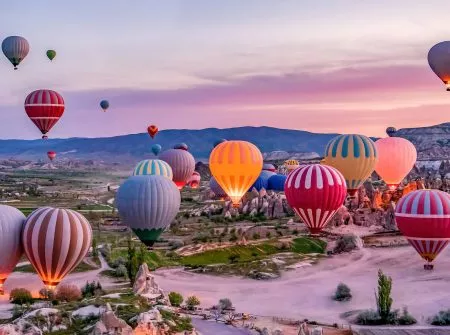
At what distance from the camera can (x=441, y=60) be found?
48531 mm

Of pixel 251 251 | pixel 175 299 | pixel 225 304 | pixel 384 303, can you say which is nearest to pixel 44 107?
pixel 251 251

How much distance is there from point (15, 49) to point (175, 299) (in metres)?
41.2

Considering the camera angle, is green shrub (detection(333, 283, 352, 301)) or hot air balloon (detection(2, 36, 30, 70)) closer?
green shrub (detection(333, 283, 352, 301))

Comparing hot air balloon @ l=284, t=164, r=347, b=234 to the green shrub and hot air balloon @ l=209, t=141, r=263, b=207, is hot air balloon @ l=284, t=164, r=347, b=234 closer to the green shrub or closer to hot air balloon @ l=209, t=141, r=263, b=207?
the green shrub

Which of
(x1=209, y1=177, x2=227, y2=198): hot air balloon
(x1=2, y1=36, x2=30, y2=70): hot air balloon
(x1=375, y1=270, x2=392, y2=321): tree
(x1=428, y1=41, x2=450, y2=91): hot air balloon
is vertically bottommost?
(x1=375, y1=270, x2=392, y2=321): tree

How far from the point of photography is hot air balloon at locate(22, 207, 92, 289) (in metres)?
31.7

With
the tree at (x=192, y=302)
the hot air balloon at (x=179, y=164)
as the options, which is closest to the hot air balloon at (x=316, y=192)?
the tree at (x=192, y=302)

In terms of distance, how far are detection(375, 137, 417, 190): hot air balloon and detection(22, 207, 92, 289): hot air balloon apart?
38.7 m

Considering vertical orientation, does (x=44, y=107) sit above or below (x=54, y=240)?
above

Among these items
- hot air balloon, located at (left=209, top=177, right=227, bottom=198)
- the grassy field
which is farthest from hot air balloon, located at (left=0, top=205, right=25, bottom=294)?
hot air balloon, located at (left=209, top=177, right=227, bottom=198)

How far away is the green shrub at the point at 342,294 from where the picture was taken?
3697cm

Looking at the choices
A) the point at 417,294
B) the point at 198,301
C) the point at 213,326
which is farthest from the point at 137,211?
the point at 417,294

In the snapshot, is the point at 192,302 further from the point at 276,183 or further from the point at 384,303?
the point at 276,183

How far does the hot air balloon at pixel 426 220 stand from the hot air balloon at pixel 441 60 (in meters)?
11.2
